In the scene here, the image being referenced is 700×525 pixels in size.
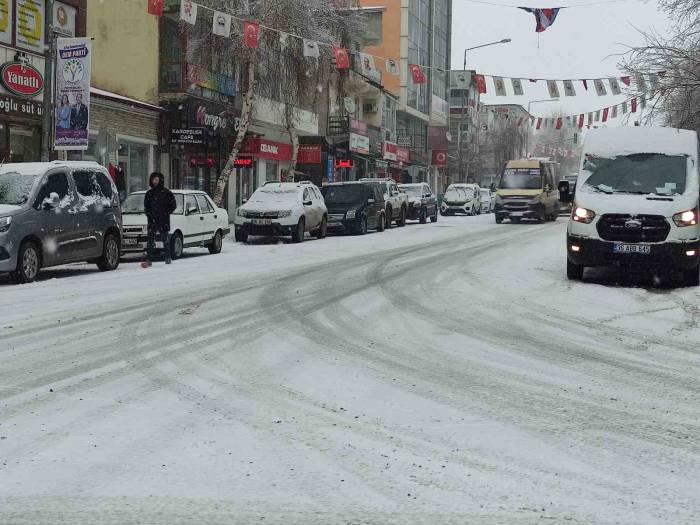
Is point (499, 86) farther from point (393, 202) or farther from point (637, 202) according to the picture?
point (637, 202)

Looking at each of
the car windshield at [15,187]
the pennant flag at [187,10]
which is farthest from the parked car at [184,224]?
the pennant flag at [187,10]

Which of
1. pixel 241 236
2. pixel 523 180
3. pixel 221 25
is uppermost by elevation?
pixel 221 25

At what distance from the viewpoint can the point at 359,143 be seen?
52.3 metres

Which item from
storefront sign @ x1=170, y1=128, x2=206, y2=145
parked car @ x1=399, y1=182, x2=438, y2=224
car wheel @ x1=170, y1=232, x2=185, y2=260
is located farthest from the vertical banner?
parked car @ x1=399, y1=182, x2=438, y2=224

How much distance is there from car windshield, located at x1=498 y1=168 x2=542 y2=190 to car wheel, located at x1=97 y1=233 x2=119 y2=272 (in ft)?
78.7

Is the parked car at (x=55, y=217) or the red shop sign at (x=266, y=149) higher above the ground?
the red shop sign at (x=266, y=149)

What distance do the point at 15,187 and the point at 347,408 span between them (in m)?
10.5

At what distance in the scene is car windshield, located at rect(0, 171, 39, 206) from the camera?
1441 cm

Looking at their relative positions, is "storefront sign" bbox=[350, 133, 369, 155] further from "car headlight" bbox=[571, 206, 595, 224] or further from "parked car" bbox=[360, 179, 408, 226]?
"car headlight" bbox=[571, 206, 595, 224]

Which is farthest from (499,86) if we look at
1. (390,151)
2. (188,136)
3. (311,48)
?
(390,151)

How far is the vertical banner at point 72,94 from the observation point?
19.3 m

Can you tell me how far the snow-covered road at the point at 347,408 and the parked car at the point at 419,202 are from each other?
26733mm

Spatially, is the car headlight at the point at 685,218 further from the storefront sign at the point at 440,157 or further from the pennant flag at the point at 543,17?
the storefront sign at the point at 440,157

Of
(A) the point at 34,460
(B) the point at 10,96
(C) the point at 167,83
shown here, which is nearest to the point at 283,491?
(A) the point at 34,460
